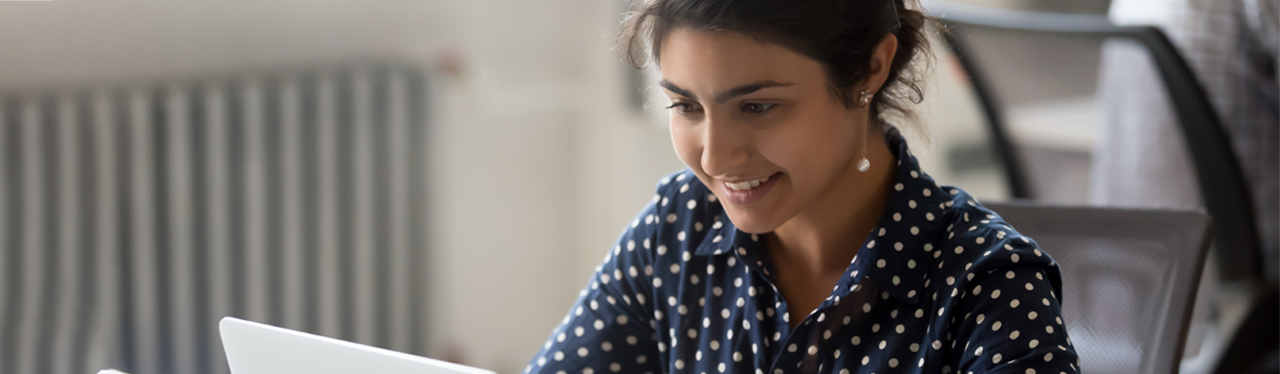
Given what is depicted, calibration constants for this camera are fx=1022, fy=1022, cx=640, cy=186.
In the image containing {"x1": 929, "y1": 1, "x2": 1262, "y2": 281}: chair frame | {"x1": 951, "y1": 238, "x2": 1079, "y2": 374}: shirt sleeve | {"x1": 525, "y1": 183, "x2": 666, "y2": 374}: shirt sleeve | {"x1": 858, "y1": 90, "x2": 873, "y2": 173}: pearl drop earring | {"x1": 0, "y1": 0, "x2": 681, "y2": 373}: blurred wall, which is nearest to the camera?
{"x1": 951, "y1": 238, "x2": 1079, "y2": 374}: shirt sleeve

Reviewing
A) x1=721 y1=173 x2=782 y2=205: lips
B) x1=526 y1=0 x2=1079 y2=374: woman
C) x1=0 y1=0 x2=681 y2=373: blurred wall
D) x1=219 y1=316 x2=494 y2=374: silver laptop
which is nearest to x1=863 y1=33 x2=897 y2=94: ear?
x1=526 y1=0 x2=1079 y2=374: woman

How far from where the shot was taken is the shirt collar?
817 millimetres

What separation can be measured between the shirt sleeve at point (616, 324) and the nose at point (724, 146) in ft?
0.68

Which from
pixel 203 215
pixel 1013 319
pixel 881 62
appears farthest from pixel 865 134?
pixel 203 215

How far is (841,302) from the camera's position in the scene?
84 cm

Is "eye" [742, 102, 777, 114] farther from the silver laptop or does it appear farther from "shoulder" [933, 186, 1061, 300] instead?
the silver laptop

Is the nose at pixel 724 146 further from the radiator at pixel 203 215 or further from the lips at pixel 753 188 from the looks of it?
the radiator at pixel 203 215

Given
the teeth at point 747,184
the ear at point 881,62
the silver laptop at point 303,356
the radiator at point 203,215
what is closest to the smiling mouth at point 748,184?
the teeth at point 747,184

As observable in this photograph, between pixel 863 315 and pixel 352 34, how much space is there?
1.44m

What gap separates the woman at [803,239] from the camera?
754mm

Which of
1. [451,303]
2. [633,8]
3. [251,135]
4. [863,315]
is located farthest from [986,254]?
[451,303]

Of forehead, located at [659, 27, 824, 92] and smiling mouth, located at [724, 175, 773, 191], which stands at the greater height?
forehead, located at [659, 27, 824, 92]

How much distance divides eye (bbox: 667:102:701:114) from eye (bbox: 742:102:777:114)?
0.14 ft

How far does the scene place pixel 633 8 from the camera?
34.8 inches
